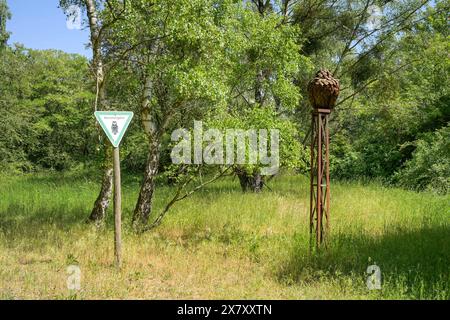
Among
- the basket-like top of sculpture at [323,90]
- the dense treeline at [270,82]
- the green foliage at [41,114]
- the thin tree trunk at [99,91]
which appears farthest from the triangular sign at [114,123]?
the green foliage at [41,114]

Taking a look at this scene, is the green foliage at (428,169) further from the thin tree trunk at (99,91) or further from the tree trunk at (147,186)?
the thin tree trunk at (99,91)

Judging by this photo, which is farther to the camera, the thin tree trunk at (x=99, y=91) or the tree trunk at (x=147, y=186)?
the tree trunk at (x=147, y=186)

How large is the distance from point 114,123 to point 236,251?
3.02 meters

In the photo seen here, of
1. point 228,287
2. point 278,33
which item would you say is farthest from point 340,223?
point 278,33

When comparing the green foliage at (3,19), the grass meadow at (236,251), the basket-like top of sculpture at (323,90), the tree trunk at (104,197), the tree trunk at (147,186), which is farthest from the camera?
the green foliage at (3,19)

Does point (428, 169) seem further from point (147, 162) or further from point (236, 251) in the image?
point (147, 162)

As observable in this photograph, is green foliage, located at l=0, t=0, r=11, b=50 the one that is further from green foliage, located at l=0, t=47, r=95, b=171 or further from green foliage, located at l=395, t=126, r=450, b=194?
green foliage, located at l=395, t=126, r=450, b=194

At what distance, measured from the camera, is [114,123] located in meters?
6.25

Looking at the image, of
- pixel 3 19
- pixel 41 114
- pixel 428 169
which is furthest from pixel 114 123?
pixel 41 114

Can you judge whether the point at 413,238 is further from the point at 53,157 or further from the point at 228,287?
the point at 53,157

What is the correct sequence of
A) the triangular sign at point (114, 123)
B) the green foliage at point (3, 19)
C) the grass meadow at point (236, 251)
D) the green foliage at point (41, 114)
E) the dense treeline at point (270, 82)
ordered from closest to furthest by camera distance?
the grass meadow at point (236, 251)
the triangular sign at point (114, 123)
the dense treeline at point (270, 82)
the green foliage at point (3, 19)
the green foliage at point (41, 114)

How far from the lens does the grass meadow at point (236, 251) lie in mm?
5555

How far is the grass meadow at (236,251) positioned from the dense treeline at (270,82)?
54.7 inches

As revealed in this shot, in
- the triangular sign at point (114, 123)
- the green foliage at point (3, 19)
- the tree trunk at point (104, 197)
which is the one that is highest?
the green foliage at point (3, 19)
